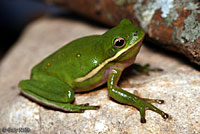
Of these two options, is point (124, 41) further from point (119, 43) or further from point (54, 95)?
point (54, 95)

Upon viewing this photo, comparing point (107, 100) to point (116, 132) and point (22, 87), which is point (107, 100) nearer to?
point (116, 132)

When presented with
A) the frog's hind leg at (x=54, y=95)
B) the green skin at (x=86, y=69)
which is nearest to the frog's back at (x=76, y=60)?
the green skin at (x=86, y=69)

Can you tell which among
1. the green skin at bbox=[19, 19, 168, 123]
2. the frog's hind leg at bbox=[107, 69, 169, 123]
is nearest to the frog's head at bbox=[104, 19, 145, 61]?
the green skin at bbox=[19, 19, 168, 123]

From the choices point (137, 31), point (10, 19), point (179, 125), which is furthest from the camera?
point (10, 19)

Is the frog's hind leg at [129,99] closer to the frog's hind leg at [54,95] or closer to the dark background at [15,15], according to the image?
the frog's hind leg at [54,95]

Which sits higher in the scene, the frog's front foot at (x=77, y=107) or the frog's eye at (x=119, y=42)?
the frog's eye at (x=119, y=42)

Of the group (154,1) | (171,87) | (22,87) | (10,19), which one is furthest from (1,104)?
(10,19)

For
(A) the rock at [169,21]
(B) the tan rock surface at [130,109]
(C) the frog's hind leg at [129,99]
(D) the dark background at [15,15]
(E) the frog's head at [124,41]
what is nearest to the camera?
(B) the tan rock surface at [130,109]

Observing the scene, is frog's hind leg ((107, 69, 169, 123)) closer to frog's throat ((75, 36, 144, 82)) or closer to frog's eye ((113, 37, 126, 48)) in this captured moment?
frog's throat ((75, 36, 144, 82))
